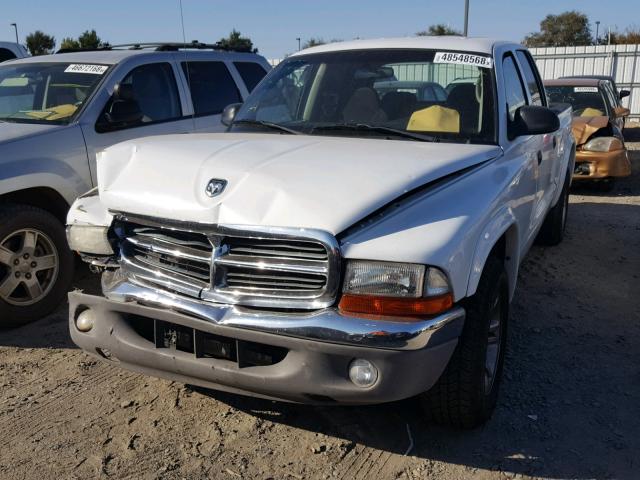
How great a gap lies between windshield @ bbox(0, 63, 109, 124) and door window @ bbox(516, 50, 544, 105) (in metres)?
3.38

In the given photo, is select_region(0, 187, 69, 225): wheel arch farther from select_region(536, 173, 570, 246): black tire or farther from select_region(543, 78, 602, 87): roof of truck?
select_region(543, 78, 602, 87): roof of truck

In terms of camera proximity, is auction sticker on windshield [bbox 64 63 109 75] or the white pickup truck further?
auction sticker on windshield [bbox 64 63 109 75]

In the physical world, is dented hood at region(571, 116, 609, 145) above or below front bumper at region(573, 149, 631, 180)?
above

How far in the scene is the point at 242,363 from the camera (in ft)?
9.07

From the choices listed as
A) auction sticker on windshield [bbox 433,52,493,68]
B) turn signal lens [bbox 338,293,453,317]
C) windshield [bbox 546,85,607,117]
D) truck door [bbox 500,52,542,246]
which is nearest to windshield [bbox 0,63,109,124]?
auction sticker on windshield [bbox 433,52,493,68]

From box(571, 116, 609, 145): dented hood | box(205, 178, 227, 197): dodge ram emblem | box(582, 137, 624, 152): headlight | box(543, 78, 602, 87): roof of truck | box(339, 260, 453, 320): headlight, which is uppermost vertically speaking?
box(205, 178, 227, 197): dodge ram emblem

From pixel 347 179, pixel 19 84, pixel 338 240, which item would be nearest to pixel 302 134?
pixel 347 179

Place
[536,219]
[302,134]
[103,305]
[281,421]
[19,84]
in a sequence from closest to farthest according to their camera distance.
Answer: [103,305]
[281,421]
[302,134]
[536,219]
[19,84]

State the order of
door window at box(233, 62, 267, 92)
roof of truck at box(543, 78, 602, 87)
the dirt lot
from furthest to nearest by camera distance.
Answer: roof of truck at box(543, 78, 602, 87) → door window at box(233, 62, 267, 92) → the dirt lot

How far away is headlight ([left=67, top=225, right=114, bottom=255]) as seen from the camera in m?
3.19

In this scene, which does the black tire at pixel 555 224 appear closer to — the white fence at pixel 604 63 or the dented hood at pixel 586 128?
the dented hood at pixel 586 128

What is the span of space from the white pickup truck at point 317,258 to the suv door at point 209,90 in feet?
8.58

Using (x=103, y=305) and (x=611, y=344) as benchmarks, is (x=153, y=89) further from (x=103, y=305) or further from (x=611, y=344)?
(x=611, y=344)

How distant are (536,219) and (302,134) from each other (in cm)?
191
